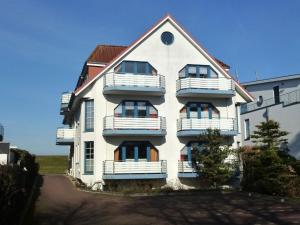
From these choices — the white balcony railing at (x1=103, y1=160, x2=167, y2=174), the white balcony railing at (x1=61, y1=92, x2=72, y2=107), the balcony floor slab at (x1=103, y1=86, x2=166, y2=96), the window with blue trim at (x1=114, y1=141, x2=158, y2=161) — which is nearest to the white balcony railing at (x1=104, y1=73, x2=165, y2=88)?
the balcony floor slab at (x1=103, y1=86, x2=166, y2=96)

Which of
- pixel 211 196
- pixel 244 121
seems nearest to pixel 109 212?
pixel 211 196

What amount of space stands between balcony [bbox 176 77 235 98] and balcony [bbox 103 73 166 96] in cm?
158

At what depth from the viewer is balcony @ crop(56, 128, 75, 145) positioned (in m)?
39.0

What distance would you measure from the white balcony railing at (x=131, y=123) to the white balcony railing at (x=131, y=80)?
7.71ft

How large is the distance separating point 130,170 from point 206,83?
8434mm

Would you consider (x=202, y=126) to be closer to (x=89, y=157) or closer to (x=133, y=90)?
(x=133, y=90)

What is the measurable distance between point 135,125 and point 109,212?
11321mm

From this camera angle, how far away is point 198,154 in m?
29.8

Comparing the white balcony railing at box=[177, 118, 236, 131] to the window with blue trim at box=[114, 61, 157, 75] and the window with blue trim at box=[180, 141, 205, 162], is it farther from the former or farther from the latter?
the window with blue trim at box=[114, 61, 157, 75]

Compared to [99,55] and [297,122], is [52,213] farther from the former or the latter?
[297,122]

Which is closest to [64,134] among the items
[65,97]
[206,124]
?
[65,97]

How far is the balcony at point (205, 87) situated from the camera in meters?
31.2

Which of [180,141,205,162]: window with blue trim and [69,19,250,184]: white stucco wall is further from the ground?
[69,19,250,184]: white stucco wall

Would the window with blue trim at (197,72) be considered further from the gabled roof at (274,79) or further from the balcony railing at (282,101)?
the gabled roof at (274,79)
